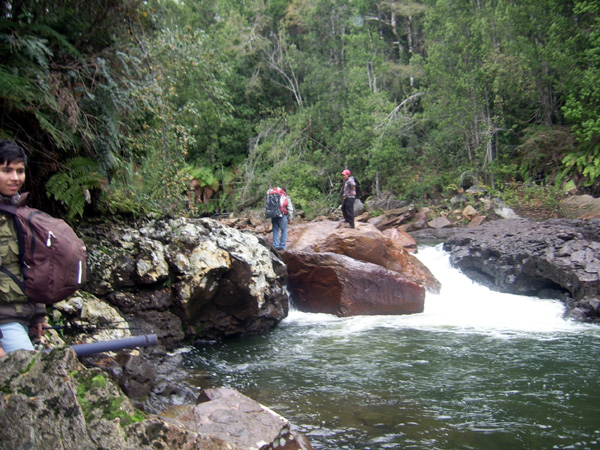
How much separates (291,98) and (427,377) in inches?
975

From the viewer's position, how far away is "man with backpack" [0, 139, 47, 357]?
279 cm

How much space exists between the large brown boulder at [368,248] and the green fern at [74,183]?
594 centimetres

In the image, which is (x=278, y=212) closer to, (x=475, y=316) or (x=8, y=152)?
(x=475, y=316)

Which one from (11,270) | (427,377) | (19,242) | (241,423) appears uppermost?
(19,242)

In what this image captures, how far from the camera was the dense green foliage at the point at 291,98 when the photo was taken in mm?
6418

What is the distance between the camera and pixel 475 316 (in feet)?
34.3

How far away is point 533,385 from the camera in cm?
629

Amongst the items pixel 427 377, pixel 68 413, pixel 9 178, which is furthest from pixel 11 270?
pixel 427 377

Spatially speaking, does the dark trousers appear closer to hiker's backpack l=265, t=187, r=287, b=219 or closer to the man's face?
hiker's backpack l=265, t=187, r=287, b=219

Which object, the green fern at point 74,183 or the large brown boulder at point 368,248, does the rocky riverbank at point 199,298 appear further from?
the green fern at point 74,183

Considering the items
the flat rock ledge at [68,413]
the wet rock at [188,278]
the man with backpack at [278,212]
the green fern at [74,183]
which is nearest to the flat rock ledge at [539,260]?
the man with backpack at [278,212]

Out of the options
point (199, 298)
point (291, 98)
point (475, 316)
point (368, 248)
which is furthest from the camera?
point (291, 98)

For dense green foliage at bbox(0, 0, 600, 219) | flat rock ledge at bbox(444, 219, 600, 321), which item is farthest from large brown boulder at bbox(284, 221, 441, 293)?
dense green foliage at bbox(0, 0, 600, 219)

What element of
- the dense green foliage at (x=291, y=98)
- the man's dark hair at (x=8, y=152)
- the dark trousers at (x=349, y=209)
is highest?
the dense green foliage at (x=291, y=98)
